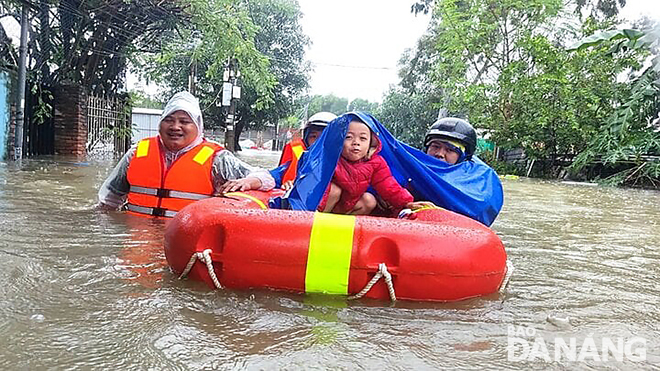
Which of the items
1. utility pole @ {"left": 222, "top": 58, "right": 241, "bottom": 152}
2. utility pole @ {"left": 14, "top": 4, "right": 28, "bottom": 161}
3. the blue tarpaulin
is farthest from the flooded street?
utility pole @ {"left": 222, "top": 58, "right": 241, "bottom": 152}

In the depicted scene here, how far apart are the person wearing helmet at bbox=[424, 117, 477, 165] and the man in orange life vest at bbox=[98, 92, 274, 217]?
1.16 meters

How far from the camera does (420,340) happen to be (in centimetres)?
213

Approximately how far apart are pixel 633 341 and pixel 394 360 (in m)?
0.97

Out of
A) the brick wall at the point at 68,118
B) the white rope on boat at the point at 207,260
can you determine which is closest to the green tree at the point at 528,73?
the brick wall at the point at 68,118

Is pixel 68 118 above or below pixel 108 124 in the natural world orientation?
above

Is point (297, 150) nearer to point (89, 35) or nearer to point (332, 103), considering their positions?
point (89, 35)

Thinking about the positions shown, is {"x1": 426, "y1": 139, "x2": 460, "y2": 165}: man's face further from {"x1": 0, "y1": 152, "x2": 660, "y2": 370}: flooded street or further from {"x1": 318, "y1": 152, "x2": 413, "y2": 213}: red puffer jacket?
{"x1": 0, "y1": 152, "x2": 660, "y2": 370}: flooded street

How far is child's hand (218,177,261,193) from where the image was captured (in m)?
3.65

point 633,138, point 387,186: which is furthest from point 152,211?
point 633,138

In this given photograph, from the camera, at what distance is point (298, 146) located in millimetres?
4832

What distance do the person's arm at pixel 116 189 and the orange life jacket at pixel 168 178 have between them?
0.14 metres

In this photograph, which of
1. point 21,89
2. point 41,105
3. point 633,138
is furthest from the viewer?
point 633,138

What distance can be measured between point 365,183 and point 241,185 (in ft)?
2.59

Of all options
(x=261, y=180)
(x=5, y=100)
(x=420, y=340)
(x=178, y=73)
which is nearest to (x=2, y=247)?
(x=261, y=180)
